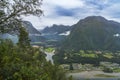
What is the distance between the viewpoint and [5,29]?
27.2m

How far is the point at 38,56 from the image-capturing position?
111m

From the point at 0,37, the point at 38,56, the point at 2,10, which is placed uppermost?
the point at 2,10

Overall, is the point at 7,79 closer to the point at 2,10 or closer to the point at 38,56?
the point at 2,10

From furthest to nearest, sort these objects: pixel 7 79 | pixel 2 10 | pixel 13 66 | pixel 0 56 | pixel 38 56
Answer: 1. pixel 38 56
2. pixel 0 56
3. pixel 13 66
4. pixel 7 79
5. pixel 2 10

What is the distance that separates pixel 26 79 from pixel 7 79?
8.59 ft

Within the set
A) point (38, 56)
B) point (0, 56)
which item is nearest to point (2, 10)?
point (0, 56)

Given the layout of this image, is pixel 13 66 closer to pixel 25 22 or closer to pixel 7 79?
pixel 7 79

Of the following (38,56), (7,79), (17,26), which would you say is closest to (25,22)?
(17,26)

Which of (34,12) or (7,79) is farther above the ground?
(34,12)

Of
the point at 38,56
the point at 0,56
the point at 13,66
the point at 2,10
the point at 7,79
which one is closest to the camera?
the point at 2,10

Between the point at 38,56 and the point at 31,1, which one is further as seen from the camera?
the point at 38,56

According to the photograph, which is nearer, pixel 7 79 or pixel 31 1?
pixel 31 1

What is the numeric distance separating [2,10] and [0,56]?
11.3m

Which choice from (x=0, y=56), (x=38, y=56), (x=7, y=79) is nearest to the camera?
(x=7, y=79)
